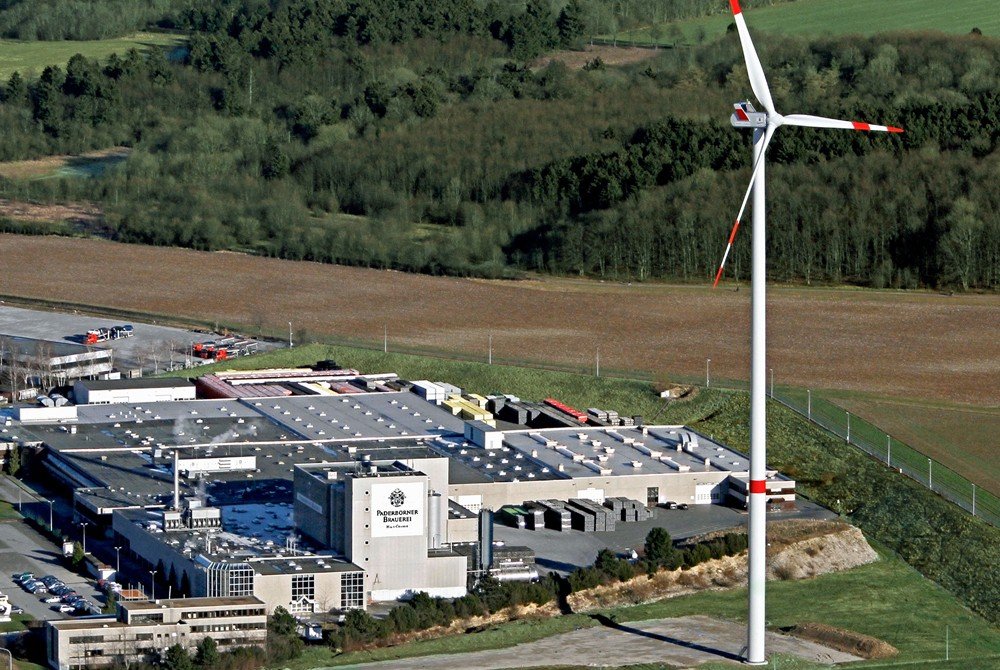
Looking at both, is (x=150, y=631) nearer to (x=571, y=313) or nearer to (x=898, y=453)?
(x=898, y=453)

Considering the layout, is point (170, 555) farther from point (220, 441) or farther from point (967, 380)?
point (967, 380)

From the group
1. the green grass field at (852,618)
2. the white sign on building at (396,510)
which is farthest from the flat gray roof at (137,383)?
the green grass field at (852,618)

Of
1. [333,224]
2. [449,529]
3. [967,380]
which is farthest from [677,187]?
[449,529]

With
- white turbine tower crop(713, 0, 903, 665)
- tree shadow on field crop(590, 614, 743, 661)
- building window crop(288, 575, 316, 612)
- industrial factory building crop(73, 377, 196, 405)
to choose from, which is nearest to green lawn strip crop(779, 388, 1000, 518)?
tree shadow on field crop(590, 614, 743, 661)

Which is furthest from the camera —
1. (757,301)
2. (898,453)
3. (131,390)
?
(131,390)

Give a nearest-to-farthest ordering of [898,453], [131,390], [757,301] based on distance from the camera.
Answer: [757,301], [898,453], [131,390]

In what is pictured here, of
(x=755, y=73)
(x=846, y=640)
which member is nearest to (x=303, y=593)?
(x=846, y=640)

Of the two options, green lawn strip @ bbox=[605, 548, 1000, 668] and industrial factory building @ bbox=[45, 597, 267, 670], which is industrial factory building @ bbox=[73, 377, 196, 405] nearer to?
industrial factory building @ bbox=[45, 597, 267, 670]
